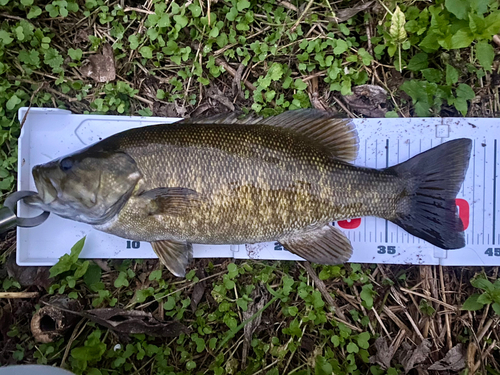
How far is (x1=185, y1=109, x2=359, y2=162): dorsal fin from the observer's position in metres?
2.26

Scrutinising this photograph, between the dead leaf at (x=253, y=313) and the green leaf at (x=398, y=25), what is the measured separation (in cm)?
200

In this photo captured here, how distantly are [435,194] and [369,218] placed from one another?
479 millimetres

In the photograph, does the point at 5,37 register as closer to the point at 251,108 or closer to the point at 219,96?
the point at 219,96

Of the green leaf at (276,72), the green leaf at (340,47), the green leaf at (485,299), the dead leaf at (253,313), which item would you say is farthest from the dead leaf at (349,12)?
the green leaf at (485,299)

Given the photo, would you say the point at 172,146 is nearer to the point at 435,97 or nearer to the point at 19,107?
the point at 19,107

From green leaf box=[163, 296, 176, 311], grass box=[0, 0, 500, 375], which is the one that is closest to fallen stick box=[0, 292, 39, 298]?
grass box=[0, 0, 500, 375]

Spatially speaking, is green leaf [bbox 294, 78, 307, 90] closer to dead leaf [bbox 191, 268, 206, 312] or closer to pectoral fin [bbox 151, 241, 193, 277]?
pectoral fin [bbox 151, 241, 193, 277]

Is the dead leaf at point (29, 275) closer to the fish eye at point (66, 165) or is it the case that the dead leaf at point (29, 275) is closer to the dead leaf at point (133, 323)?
the dead leaf at point (133, 323)

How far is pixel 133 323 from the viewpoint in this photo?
2.46 meters

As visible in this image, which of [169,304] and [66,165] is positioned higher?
[66,165]

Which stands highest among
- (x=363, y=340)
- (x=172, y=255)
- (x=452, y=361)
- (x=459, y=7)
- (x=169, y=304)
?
(x=459, y=7)

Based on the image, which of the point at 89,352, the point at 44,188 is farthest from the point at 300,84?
the point at 89,352

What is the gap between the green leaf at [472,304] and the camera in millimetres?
2431

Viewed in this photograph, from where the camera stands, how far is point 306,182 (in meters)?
2.17
